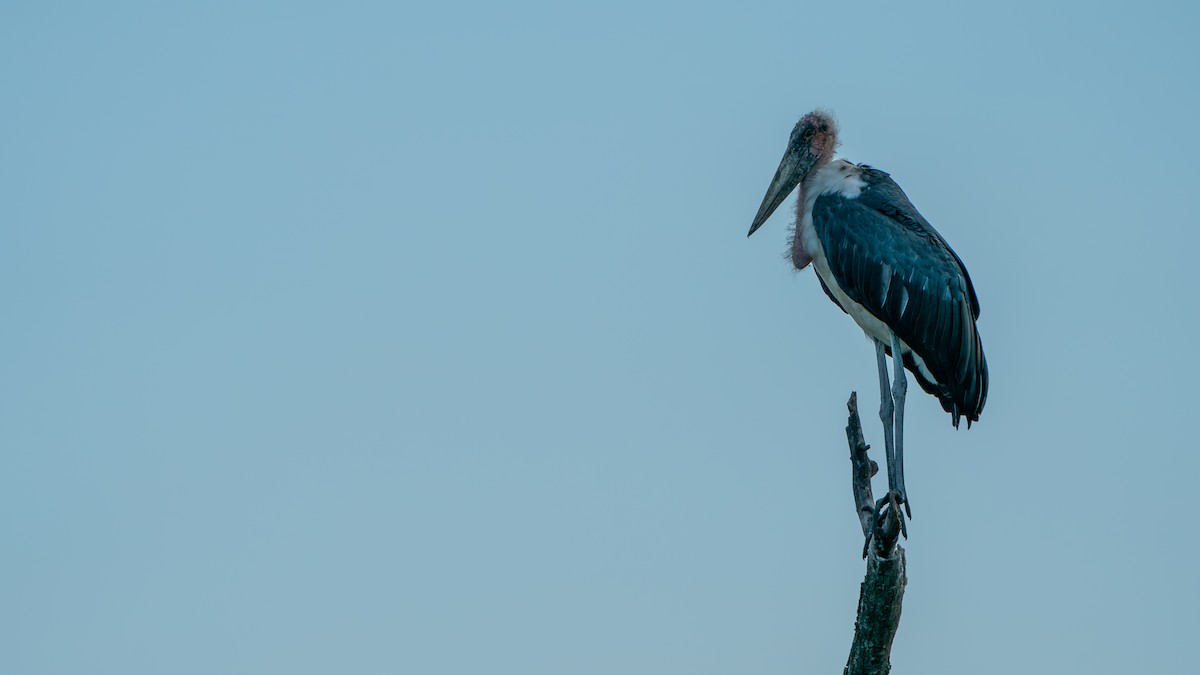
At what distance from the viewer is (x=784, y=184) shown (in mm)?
13312

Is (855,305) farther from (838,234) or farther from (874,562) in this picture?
(874,562)

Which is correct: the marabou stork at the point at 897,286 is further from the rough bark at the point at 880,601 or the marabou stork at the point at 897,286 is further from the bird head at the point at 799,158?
the rough bark at the point at 880,601

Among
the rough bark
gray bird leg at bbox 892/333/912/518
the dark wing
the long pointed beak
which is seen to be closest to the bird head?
the long pointed beak

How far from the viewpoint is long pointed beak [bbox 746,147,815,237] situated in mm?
13297

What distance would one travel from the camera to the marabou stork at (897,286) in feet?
39.6

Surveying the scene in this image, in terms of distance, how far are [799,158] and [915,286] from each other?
1.85 m

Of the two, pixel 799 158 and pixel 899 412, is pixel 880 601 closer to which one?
pixel 899 412

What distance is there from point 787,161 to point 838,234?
123cm

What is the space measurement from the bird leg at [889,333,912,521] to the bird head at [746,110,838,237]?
1713 millimetres

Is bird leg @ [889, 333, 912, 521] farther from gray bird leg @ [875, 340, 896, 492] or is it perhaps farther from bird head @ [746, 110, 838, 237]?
bird head @ [746, 110, 838, 237]

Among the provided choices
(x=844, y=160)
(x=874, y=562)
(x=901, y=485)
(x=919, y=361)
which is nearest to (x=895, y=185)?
(x=844, y=160)

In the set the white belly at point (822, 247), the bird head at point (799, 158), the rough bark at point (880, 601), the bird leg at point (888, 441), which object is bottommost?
the rough bark at point (880, 601)

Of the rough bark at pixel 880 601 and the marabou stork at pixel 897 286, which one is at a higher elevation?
the marabou stork at pixel 897 286

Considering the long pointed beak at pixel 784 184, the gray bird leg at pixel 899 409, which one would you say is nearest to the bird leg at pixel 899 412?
the gray bird leg at pixel 899 409
